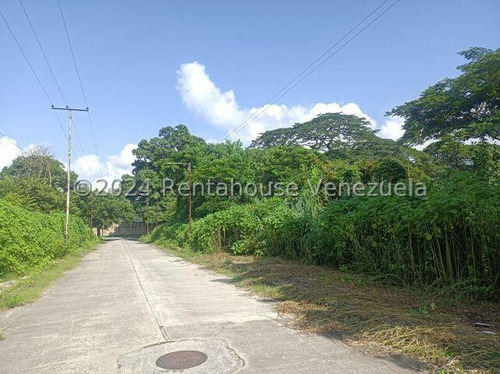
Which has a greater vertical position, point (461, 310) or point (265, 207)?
point (265, 207)

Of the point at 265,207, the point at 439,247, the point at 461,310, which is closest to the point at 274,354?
the point at 461,310

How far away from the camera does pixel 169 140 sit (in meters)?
68.4

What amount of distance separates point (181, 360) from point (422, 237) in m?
5.22

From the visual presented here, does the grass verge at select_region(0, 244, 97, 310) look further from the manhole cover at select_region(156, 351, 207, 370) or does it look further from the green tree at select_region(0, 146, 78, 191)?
the green tree at select_region(0, 146, 78, 191)

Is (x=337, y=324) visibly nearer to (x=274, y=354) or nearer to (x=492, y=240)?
(x=274, y=354)

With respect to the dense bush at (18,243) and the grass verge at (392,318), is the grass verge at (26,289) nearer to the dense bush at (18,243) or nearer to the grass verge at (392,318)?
the dense bush at (18,243)

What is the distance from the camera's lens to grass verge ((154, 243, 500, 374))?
4.01 metres

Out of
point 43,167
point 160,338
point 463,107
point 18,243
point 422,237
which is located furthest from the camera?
point 43,167

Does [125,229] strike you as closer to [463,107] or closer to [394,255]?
[463,107]

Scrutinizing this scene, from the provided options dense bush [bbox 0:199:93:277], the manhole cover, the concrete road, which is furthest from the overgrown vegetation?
dense bush [bbox 0:199:93:277]

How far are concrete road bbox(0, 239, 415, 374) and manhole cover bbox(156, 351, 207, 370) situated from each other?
81mm

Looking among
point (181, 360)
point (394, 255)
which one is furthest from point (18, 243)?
point (394, 255)

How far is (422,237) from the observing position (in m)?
7.30

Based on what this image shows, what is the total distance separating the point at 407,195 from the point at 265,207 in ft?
32.7
